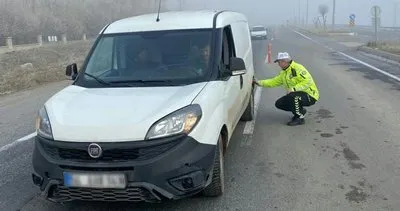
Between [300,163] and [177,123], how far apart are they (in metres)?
2.26

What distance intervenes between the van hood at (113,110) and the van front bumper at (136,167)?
0.28 ft

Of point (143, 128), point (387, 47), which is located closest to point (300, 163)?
point (143, 128)

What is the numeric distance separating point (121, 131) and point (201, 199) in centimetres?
123

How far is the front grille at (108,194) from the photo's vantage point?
388cm

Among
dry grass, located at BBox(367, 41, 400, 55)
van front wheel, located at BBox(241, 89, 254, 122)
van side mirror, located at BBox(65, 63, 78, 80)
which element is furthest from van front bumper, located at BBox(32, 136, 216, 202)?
dry grass, located at BBox(367, 41, 400, 55)

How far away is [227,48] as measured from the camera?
575 cm

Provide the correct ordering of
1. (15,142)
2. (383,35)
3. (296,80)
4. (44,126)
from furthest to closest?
(383,35) → (296,80) → (15,142) → (44,126)

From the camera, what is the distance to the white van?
3.87m

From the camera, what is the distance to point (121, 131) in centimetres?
387

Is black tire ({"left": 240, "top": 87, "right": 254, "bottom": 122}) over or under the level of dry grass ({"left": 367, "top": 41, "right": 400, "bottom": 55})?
over

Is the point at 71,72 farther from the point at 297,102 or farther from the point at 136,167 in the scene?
the point at 297,102

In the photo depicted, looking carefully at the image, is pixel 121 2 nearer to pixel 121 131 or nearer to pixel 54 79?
pixel 54 79

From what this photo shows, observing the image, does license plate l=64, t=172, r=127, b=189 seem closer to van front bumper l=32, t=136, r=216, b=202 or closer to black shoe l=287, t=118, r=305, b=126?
van front bumper l=32, t=136, r=216, b=202

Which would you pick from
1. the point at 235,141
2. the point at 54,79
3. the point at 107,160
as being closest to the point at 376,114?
the point at 235,141
